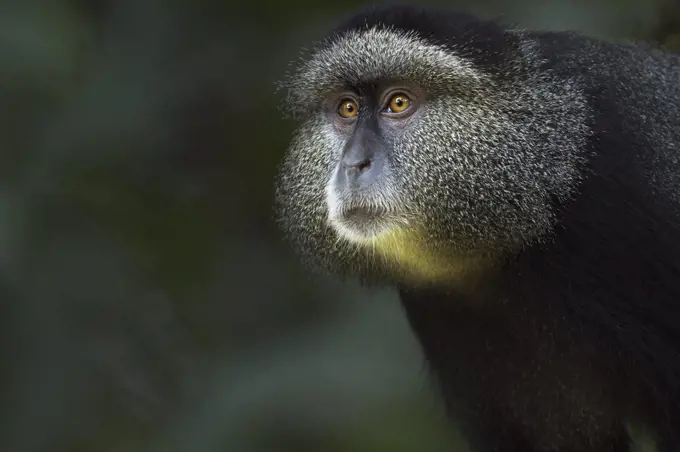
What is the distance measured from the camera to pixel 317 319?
752 cm

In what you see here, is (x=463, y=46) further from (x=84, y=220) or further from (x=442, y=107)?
(x=84, y=220)

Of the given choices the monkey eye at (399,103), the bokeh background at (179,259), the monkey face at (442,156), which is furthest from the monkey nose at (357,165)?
the bokeh background at (179,259)

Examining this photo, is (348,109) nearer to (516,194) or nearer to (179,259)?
(516,194)

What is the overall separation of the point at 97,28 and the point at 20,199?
1.11m

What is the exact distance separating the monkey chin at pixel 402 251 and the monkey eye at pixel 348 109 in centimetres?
45

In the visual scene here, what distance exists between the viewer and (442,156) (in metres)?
4.94

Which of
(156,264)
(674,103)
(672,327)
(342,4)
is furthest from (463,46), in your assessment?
(156,264)

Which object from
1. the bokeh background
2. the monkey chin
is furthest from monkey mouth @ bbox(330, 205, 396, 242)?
the bokeh background

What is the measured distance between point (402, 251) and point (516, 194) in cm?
51

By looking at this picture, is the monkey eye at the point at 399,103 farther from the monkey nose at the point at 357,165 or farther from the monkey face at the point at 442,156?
the monkey nose at the point at 357,165

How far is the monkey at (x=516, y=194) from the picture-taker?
4.79m

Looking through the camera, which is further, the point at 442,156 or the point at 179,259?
the point at 179,259

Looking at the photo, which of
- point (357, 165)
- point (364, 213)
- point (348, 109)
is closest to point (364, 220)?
point (364, 213)

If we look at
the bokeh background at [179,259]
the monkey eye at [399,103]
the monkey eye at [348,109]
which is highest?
the monkey eye at [399,103]
